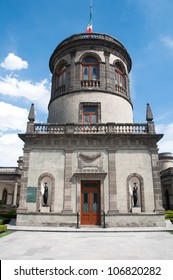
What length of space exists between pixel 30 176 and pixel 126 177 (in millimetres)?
7276

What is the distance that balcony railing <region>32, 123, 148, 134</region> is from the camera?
16250 millimetres

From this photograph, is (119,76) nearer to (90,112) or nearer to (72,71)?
(72,71)

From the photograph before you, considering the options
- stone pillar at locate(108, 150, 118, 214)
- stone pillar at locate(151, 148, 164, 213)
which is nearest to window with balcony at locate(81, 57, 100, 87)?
stone pillar at locate(108, 150, 118, 214)

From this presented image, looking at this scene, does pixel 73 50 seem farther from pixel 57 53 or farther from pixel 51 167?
pixel 51 167

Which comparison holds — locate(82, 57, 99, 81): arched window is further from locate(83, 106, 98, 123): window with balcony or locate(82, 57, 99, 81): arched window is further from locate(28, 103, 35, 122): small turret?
locate(28, 103, 35, 122): small turret

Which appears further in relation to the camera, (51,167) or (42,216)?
(51,167)

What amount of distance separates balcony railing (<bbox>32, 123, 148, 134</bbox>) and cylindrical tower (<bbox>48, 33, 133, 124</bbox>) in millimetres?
1659

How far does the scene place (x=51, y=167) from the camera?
15555 millimetres

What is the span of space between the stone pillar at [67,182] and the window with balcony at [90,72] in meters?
7.33

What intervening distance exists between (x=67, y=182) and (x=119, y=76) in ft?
40.1

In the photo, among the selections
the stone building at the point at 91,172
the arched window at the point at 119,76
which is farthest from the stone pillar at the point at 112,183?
the arched window at the point at 119,76

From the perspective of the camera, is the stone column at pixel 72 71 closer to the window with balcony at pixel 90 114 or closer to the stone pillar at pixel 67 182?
the window with balcony at pixel 90 114

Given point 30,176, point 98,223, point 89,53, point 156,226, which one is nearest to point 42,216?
point 30,176
